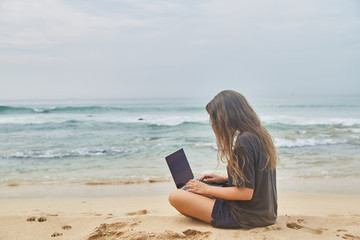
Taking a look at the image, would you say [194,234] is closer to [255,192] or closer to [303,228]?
[255,192]

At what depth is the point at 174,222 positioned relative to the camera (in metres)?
3.16

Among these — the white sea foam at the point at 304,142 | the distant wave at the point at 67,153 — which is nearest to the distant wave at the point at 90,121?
the white sea foam at the point at 304,142

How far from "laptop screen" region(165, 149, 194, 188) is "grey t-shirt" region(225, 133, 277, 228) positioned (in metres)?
0.50

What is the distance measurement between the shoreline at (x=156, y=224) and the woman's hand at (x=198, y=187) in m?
0.33

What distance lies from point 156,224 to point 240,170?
1.09m

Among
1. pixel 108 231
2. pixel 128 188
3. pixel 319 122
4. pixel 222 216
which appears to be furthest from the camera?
pixel 319 122

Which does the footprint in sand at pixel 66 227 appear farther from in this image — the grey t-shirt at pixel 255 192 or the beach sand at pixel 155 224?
the grey t-shirt at pixel 255 192

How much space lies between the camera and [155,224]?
3.12 metres

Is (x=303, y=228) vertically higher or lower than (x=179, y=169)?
lower

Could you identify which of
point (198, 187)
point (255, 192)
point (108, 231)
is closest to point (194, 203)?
point (198, 187)

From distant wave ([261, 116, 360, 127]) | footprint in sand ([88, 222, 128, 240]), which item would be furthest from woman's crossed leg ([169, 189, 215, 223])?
distant wave ([261, 116, 360, 127])

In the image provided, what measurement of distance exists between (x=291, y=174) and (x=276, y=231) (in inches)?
151

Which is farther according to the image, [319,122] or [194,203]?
[319,122]

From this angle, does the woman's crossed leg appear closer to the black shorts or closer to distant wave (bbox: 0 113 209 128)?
the black shorts
